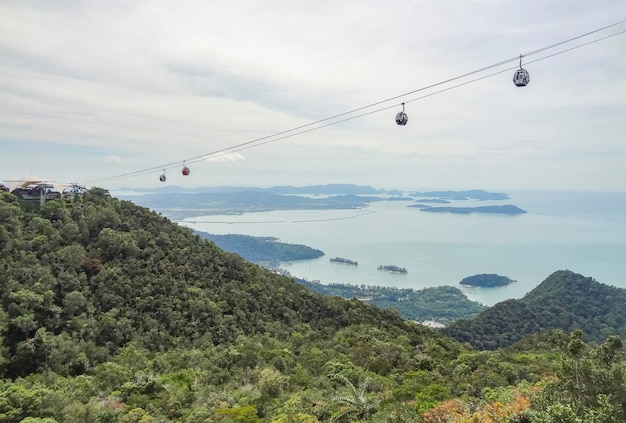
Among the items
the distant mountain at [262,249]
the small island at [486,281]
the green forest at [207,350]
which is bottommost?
the small island at [486,281]

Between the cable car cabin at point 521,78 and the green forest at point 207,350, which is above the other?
the cable car cabin at point 521,78

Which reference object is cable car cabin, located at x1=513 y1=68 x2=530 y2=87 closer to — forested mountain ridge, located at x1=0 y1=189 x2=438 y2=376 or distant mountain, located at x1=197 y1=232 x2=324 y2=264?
forested mountain ridge, located at x1=0 y1=189 x2=438 y2=376

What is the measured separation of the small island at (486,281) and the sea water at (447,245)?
5.08 feet

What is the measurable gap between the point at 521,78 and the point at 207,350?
15866 mm

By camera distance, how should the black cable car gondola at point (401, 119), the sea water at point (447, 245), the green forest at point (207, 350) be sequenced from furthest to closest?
the sea water at point (447, 245) → the green forest at point (207, 350) → the black cable car gondola at point (401, 119)

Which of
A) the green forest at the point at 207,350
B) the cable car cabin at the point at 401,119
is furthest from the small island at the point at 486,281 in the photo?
the cable car cabin at the point at 401,119

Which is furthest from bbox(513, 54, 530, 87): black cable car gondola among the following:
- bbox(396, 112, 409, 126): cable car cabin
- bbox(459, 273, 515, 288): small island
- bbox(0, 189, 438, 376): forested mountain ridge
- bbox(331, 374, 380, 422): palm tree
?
bbox(459, 273, 515, 288): small island

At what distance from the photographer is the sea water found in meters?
96.6

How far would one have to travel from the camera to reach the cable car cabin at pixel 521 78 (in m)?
6.01

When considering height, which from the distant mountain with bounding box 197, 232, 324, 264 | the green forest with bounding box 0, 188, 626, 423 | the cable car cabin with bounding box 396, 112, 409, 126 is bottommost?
→ the distant mountain with bounding box 197, 232, 324, 264

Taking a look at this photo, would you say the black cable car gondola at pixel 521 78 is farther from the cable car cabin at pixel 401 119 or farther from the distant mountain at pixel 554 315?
the distant mountain at pixel 554 315

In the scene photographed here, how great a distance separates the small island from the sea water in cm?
155

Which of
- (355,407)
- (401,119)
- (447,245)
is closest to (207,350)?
(355,407)

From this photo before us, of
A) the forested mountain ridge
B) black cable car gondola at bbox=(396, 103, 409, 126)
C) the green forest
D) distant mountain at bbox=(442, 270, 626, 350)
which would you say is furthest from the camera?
distant mountain at bbox=(442, 270, 626, 350)
